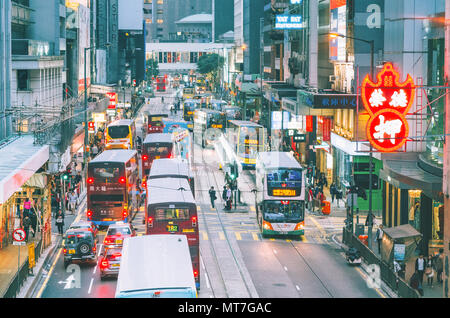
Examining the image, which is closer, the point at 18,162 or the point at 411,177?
the point at 18,162

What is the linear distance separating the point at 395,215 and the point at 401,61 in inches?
354

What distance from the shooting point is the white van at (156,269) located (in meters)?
18.3

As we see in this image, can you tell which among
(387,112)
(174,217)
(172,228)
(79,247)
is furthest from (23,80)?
(387,112)

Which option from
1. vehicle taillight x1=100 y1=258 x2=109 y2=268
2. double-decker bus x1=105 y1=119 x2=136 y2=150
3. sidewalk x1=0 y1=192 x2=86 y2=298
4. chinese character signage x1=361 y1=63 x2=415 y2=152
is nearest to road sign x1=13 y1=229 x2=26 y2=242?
sidewalk x1=0 y1=192 x2=86 y2=298

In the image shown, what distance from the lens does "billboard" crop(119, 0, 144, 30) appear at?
142 metres

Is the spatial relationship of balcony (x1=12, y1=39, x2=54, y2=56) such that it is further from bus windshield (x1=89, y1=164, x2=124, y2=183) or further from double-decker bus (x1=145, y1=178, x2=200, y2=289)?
double-decker bus (x1=145, y1=178, x2=200, y2=289)

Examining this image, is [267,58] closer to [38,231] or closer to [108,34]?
[108,34]

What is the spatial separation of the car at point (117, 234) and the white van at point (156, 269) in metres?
8.89

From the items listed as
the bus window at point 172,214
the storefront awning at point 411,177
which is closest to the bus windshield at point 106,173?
the bus window at point 172,214

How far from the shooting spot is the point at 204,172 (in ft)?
224

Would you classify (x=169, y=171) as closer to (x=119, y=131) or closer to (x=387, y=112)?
(x=387, y=112)

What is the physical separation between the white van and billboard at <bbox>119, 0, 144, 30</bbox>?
124 meters

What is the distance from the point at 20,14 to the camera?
62562mm

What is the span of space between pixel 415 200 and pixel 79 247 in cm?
1751
